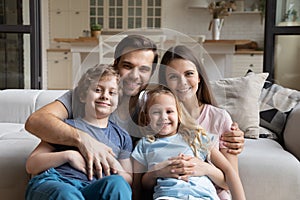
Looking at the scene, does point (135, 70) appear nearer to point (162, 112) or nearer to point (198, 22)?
point (162, 112)

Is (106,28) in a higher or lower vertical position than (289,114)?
higher

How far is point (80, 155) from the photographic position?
124cm

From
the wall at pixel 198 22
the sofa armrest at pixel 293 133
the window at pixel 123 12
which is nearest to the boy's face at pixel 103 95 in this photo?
the sofa armrest at pixel 293 133

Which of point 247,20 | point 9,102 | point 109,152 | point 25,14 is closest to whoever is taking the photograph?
point 109,152

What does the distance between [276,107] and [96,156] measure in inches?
43.5

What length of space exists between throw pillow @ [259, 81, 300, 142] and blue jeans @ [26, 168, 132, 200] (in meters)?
1.08

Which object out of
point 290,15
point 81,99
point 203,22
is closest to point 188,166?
point 81,99

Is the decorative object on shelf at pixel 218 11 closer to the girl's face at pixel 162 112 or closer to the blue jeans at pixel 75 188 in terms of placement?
the girl's face at pixel 162 112

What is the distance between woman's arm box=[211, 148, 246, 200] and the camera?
4.27 feet

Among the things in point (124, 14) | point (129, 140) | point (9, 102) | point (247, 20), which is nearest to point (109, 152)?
point (129, 140)

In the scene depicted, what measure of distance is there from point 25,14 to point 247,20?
3.66 meters

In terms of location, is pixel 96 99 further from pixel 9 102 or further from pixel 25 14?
pixel 25 14

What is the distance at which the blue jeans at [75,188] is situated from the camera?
3.66 ft

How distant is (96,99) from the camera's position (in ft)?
4.11
